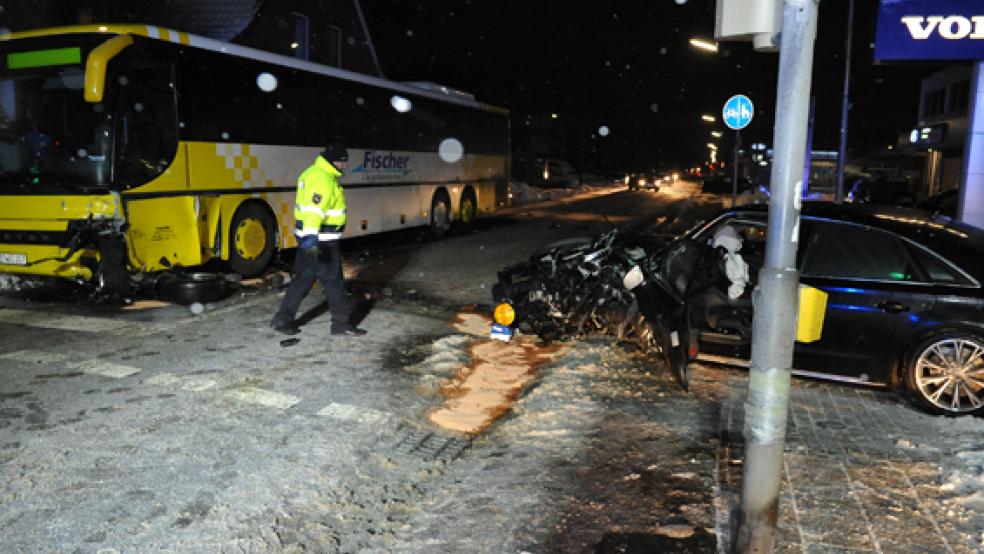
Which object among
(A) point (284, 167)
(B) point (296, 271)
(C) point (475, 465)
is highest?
(A) point (284, 167)

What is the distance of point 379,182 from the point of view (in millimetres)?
15305

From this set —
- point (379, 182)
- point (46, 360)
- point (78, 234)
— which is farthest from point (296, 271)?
point (379, 182)

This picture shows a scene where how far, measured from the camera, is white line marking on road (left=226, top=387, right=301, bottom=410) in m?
5.54

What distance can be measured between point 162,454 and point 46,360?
9.21 feet

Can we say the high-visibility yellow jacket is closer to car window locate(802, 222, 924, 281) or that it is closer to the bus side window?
the bus side window

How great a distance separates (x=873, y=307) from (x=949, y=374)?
0.70 metres

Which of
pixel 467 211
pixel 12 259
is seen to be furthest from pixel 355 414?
pixel 467 211

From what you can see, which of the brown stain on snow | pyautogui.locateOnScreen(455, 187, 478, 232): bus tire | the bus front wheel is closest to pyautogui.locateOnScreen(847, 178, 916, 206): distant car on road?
pyautogui.locateOnScreen(455, 187, 478, 232): bus tire

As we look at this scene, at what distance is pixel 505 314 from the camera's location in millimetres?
7059

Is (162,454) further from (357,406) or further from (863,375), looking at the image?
(863,375)

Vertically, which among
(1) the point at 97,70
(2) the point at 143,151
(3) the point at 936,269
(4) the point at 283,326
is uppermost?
(1) the point at 97,70

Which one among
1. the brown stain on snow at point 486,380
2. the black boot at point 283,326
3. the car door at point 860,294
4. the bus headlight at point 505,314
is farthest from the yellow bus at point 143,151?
the car door at point 860,294

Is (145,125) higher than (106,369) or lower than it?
higher

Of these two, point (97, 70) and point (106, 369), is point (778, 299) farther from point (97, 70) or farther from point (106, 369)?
point (97, 70)
